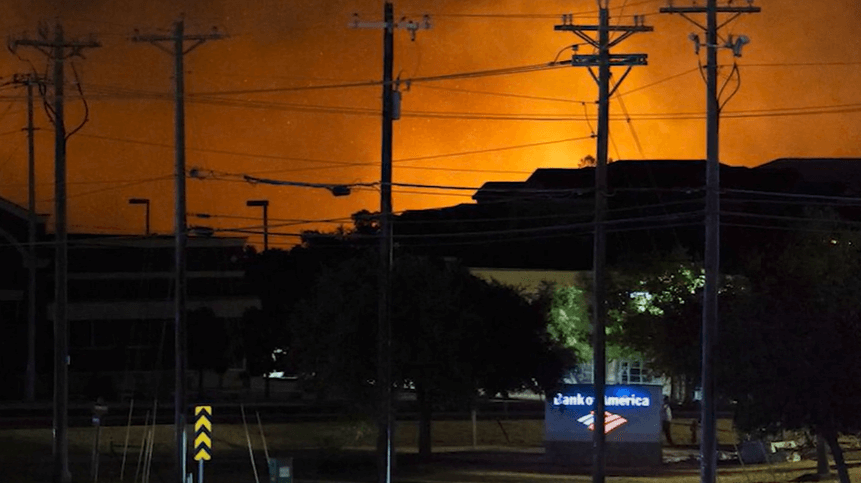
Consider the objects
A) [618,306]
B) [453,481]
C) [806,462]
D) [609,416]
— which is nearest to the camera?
[453,481]

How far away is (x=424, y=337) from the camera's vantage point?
44281mm

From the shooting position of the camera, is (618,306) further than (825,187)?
No

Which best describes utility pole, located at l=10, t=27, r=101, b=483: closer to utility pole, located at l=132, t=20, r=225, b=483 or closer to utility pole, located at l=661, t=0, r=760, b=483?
utility pole, located at l=132, t=20, r=225, b=483

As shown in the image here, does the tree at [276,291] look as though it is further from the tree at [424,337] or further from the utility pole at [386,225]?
the utility pole at [386,225]

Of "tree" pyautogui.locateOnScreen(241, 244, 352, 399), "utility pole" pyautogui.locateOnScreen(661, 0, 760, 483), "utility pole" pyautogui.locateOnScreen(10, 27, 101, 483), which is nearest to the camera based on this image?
"utility pole" pyautogui.locateOnScreen(661, 0, 760, 483)

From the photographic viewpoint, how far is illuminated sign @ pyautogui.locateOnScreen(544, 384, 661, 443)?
43.8m

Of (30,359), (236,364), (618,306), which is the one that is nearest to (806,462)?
(618,306)

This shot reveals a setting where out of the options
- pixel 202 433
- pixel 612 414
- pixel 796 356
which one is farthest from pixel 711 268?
pixel 612 414

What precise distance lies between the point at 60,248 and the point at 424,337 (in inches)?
429

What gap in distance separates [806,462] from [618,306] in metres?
18.5

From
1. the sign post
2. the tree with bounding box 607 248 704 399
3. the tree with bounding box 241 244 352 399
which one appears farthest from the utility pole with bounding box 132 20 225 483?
the tree with bounding box 241 244 352 399

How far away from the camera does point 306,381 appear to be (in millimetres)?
46531

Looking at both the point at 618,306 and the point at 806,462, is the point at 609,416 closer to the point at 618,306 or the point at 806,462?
the point at 806,462

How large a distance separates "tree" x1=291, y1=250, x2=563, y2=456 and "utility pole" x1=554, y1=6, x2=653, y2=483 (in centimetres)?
1132
